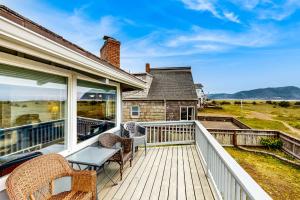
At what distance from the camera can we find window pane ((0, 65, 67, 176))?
216cm

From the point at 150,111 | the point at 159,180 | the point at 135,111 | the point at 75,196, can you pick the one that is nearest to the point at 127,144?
the point at 159,180

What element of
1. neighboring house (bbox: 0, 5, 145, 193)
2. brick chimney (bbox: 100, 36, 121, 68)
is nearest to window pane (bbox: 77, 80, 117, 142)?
neighboring house (bbox: 0, 5, 145, 193)

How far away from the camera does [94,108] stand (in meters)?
4.18

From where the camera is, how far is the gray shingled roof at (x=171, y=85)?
15.2m

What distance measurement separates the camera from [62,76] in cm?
292

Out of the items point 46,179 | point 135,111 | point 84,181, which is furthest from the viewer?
point 135,111

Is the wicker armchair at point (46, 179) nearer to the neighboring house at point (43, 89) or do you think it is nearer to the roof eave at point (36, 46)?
the neighboring house at point (43, 89)

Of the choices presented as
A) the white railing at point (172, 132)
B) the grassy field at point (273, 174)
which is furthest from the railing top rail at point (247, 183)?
the grassy field at point (273, 174)

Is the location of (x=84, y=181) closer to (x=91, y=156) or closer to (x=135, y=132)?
(x=91, y=156)

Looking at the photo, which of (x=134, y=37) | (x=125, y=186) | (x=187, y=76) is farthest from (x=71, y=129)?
(x=134, y=37)

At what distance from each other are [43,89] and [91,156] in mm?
1289

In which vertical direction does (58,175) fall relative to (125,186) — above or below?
above

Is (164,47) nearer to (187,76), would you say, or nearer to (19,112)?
(187,76)

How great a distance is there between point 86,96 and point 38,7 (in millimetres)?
3337
